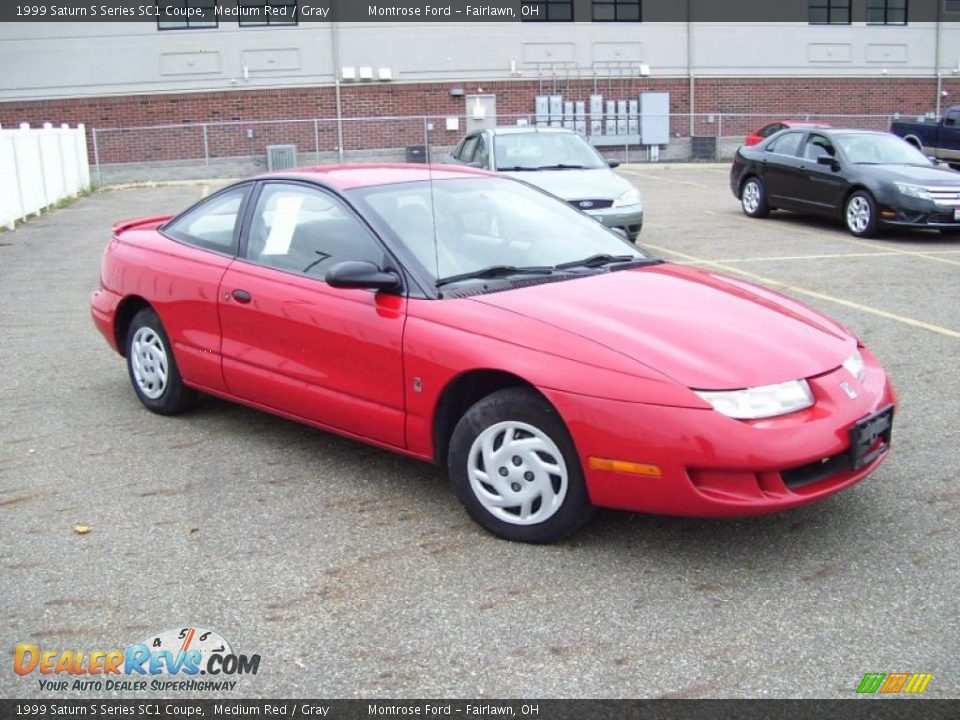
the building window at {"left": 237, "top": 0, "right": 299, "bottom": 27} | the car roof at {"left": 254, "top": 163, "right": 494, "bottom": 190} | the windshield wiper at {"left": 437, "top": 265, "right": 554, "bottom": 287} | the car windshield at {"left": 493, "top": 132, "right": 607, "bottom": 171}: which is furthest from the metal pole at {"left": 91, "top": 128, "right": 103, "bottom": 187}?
the windshield wiper at {"left": 437, "top": 265, "right": 554, "bottom": 287}

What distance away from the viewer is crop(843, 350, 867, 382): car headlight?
14.1 ft

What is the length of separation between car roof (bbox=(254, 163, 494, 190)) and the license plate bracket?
246 cm

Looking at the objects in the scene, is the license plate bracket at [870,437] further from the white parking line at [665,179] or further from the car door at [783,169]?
the white parking line at [665,179]

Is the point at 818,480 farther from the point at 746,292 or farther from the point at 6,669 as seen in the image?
the point at 6,669

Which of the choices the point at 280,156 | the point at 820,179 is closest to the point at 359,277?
the point at 820,179

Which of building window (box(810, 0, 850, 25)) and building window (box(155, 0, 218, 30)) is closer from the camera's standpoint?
building window (box(155, 0, 218, 30))

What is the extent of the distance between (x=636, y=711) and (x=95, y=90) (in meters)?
29.5

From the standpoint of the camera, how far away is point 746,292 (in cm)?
497

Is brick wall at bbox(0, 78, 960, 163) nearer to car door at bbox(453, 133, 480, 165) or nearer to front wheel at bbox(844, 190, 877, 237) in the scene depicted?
car door at bbox(453, 133, 480, 165)

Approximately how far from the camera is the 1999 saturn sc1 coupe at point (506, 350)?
3.87 metres

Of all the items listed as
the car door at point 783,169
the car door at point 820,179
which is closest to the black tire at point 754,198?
the car door at point 783,169

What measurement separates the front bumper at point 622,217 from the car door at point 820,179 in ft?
11.0

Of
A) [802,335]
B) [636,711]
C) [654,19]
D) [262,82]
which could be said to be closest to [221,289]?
[802,335]

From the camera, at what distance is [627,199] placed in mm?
12273
